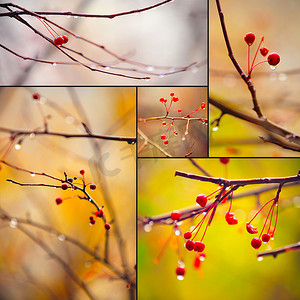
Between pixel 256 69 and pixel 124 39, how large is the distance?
632 millimetres

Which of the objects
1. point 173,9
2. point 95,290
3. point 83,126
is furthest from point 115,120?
point 95,290

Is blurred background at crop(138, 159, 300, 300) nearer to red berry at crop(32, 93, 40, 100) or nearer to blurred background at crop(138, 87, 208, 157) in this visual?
blurred background at crop(138, 87, 208, 157)

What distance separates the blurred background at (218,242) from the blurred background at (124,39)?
455 mm

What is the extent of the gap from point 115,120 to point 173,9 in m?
0.59

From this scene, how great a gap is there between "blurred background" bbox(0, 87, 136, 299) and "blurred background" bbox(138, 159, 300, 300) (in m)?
0.09

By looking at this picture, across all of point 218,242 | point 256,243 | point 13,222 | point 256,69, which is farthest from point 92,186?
point 256,69

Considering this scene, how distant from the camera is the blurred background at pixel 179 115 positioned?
1.48m

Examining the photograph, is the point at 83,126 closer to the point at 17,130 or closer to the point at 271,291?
the point at 17,130

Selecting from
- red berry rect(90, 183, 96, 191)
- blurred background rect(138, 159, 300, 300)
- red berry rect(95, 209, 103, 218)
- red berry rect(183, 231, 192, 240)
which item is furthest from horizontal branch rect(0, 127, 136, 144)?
red berry rect(183, 231, 192, 240)

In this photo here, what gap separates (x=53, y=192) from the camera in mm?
1509

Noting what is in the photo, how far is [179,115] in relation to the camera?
1.48 meters

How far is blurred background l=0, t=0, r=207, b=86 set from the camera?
4.85 ft

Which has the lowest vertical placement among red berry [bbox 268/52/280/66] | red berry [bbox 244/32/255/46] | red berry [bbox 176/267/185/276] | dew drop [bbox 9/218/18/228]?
red berry [bbox 176/267/185/276]

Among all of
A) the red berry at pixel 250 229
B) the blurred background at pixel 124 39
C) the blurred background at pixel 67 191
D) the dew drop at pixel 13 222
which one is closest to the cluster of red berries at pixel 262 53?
the blurred background at pixel 124 39
